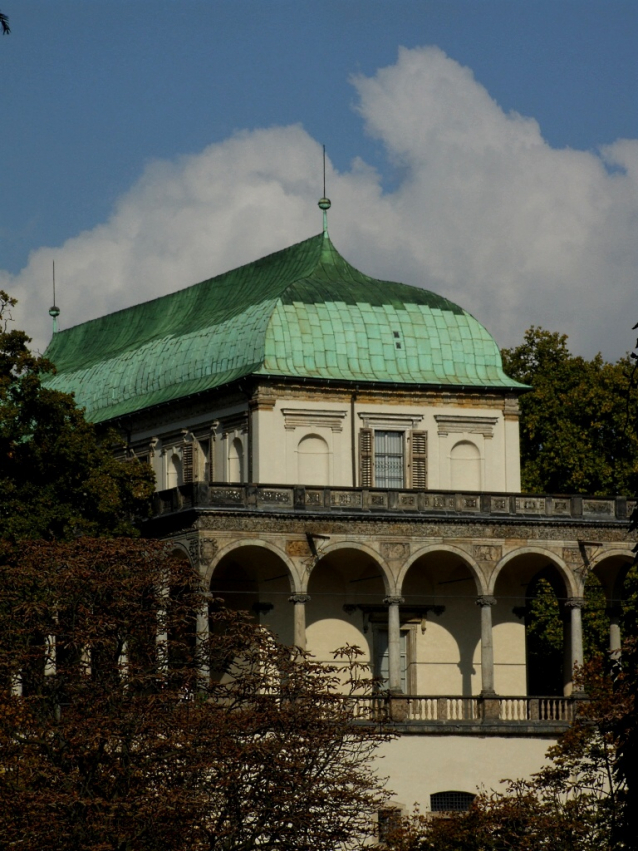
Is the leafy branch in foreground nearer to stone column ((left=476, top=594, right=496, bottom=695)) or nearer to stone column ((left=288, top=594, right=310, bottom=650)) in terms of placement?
stone column ((left=288, top=594, right=310, bottom=650))

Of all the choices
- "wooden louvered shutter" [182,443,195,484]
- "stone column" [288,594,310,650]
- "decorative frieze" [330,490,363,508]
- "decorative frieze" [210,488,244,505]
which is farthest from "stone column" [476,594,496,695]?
"wooden louvered shutter" [182,443,195,484]

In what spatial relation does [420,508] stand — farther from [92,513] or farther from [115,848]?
[115,848]

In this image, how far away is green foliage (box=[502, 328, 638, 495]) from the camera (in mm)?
85812

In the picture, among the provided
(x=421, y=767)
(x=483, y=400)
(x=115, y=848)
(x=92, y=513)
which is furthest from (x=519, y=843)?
(x=483, y=400)

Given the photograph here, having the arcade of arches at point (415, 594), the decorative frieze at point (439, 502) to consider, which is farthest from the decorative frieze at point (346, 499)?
the decorative frieze at point (439, 502)

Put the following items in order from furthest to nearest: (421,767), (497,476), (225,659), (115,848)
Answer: (497,476) → (421,767) → (225,659) → (115,848)

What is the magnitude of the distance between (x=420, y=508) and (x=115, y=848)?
26723 mm

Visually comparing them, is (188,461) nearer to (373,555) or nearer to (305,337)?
(305,337)

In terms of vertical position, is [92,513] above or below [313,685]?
above

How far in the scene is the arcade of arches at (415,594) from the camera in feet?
224

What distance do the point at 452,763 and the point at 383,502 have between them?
7.56 metres

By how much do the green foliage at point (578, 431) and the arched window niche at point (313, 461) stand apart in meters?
15.2

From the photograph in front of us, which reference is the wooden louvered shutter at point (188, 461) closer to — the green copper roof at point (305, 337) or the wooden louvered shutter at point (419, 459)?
the green copper roof at point (305, 337)

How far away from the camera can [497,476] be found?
74.2m
